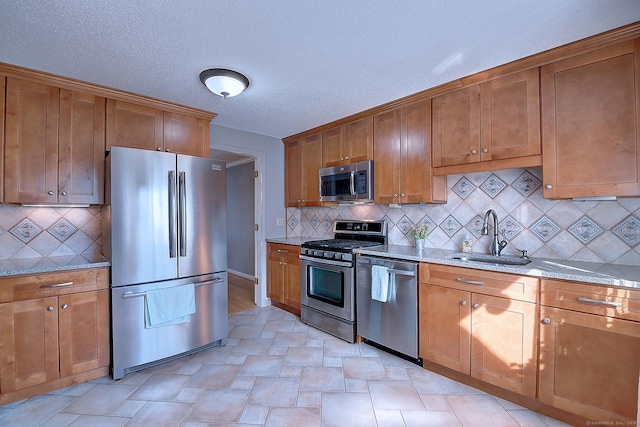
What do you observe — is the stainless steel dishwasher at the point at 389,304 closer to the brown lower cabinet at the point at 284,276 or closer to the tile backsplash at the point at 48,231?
the brown lower cabinet at the point at 284,276

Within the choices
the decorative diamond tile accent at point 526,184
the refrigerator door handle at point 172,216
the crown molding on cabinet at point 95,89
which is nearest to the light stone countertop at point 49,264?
the refrigerator door handle at point 172,216

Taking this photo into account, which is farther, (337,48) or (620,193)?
(337,48)

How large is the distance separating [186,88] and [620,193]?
327 centimetres

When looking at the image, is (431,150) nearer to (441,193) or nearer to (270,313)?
(441,193)

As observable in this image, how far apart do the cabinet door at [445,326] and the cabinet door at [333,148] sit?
180 cm

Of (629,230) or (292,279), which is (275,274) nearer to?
(292,279)

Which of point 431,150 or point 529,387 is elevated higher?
point 431,150

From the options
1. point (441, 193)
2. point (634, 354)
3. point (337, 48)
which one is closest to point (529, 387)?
point (634, 354)

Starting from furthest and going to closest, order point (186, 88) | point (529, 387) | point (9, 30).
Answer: point (186, 88)
point (529, 387)
point (9, 30)

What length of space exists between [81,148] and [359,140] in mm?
2645

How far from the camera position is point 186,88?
2.50 metres

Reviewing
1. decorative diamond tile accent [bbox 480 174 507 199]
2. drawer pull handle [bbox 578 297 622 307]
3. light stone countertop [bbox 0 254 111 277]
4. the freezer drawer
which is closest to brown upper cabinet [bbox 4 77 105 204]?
light stone countertop [bbox 0 254 111 277]

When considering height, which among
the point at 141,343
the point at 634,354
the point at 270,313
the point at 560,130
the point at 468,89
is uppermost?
the point at 468,89

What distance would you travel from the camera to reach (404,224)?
3127 millimetres
